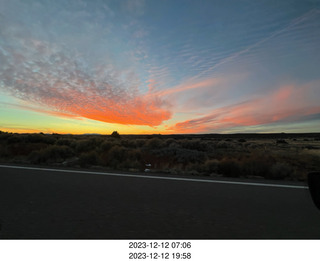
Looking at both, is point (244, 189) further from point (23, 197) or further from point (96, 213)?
point (23, 197)

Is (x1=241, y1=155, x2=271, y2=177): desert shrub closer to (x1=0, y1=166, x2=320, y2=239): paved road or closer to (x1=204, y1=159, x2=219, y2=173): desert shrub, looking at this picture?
(x1=204, y1=159, x2=219, y2=173): desert shrub

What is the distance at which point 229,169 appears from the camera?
970 centimetres

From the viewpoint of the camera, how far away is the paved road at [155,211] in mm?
2777

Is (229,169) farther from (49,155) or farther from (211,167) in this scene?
(49,155)

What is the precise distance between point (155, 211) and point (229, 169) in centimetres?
708

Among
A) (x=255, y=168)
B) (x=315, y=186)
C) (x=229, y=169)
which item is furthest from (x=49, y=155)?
(x=315, y=186)

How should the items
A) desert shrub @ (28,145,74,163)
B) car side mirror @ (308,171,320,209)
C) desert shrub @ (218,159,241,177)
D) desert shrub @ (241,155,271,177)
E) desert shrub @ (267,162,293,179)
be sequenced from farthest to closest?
A: 1. desert shrub @ (28,145,74,163)
2. desert shrub @ (241,155,271,177)
3. desert shrub @ (218,159,241,177)
4. desert shrub @ (267,162,293,179)
5. car side mirror @ (308,171,320,209)

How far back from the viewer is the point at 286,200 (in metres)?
4.37

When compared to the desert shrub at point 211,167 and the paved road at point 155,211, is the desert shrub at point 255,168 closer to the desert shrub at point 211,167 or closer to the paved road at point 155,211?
the desert shrub at point 211,167

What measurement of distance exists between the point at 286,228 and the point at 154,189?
3.07 m

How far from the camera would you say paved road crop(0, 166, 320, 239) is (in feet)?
9.11

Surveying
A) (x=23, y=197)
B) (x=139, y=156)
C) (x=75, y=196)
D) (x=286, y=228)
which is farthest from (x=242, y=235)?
(x=139, y=156)

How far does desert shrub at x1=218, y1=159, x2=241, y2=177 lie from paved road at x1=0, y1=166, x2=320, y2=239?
3532 millimetres

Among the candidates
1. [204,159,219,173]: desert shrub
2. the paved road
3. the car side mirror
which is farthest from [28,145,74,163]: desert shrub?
the car side mirror
